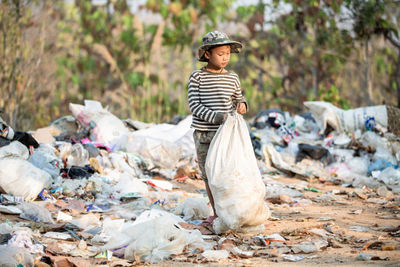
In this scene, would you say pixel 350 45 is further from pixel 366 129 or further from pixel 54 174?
pixel 54 174

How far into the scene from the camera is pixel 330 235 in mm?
3039

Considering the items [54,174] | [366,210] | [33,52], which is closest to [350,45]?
[33,52]

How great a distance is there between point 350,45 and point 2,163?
34.7 feet

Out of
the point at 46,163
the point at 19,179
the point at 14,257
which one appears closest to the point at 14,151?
the point at 46,163

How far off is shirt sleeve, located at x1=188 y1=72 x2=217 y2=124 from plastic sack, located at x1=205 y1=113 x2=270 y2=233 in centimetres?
11

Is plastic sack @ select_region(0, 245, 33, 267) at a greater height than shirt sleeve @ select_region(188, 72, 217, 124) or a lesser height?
lesser

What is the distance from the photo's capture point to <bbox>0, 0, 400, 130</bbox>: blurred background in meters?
8.92

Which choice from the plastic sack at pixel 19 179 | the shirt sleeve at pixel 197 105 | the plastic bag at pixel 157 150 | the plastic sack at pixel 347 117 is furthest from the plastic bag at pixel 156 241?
the plastic sack at pixel 347 117

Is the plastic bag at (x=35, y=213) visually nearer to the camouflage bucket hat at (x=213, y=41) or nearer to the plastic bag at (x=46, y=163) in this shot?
the plastic bag at (x=46, y=163)

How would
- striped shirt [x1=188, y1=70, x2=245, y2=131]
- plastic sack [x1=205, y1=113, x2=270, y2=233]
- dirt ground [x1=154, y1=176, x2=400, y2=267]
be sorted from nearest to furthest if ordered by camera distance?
dirt ground [x1=154, y1=176, x2=400, y2=267]
plastic sack [x1=205, y1=113, x2=270, y2=233]
striped shirt [x1=188, y1=70, x2=245, y2=131]

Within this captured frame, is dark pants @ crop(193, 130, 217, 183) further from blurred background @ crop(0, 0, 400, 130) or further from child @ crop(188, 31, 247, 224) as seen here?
blurred background @ crop(0, 0, 400, 130)

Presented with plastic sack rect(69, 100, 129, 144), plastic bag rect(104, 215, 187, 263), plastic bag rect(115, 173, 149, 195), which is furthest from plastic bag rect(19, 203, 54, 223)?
plastic sack rect(69, 100, 129, 144)

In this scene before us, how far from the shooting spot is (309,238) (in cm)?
295

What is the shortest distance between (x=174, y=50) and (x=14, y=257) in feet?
52.0
